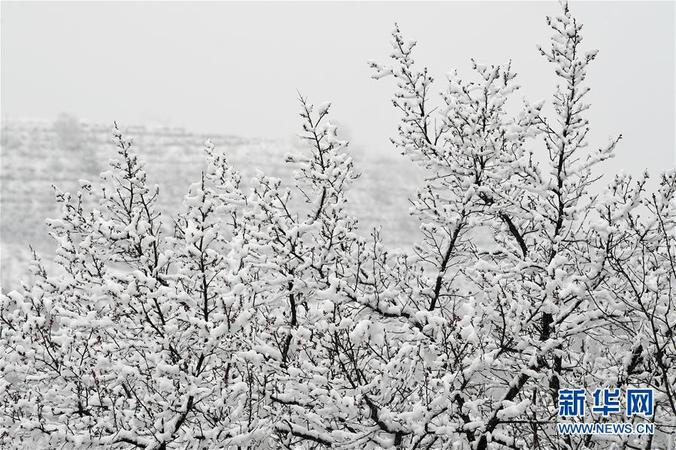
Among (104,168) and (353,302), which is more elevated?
(353,302)

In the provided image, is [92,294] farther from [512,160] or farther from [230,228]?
[512,160]

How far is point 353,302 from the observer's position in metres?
6.57

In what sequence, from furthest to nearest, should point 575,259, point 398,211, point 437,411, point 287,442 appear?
point 398,211 → point 575,259 → point 287,442 → point 437,411

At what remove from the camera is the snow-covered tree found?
222 inches

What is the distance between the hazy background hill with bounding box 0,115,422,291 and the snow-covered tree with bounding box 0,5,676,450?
196 ft

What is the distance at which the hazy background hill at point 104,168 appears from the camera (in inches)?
2852

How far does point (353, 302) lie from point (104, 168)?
254ft

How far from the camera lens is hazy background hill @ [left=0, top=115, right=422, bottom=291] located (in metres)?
72.4

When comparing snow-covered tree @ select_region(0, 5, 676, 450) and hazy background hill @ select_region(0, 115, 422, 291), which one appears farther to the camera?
hazy background hill @ select_region(0, 115, 422, 291)

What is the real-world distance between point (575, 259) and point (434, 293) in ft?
5.67

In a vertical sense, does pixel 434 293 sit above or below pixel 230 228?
below

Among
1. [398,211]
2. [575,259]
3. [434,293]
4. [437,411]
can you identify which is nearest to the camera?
[437,411]

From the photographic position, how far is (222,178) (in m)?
7.54

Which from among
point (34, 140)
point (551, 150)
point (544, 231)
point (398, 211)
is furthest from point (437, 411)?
point (34, 140)
